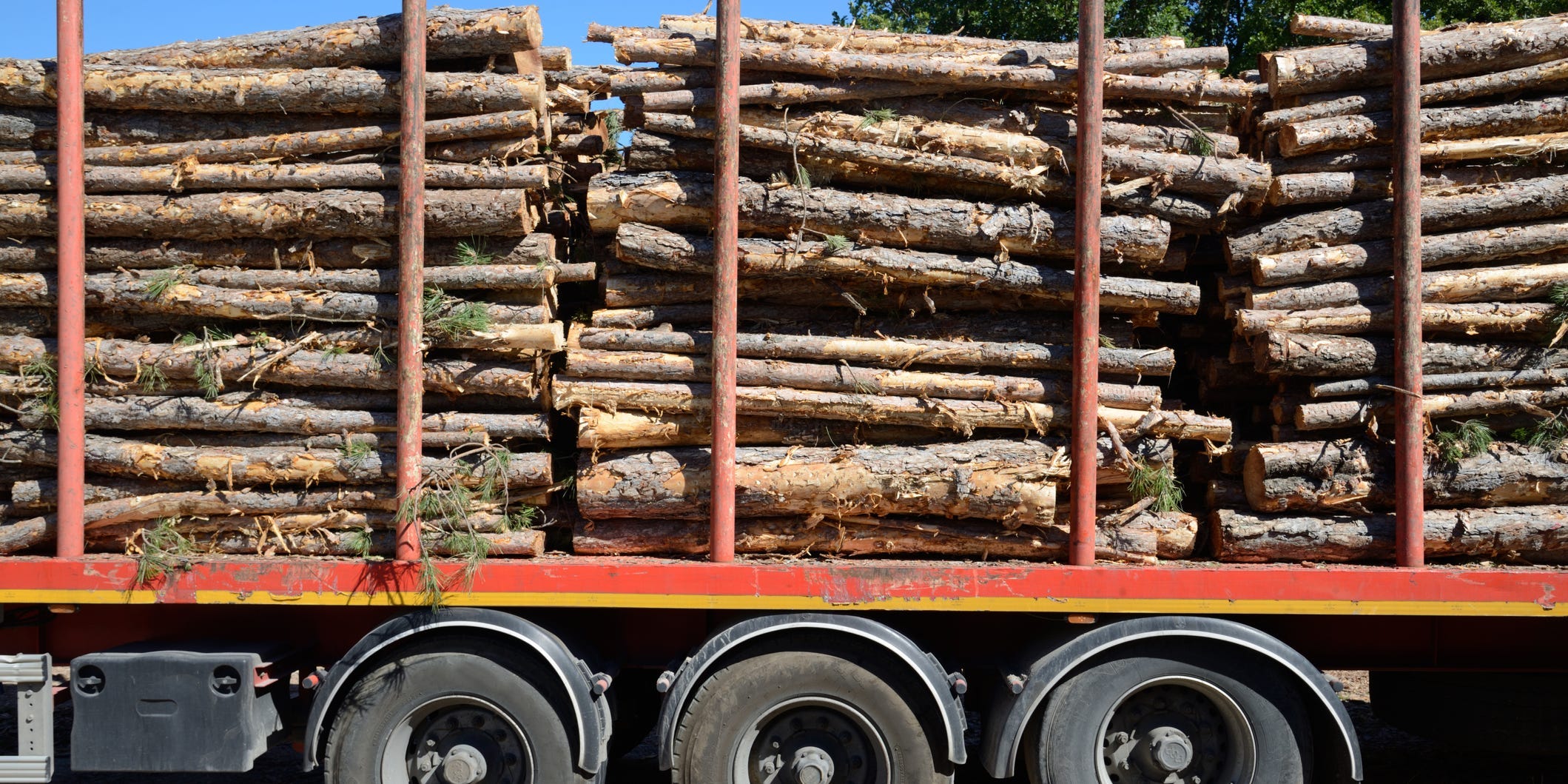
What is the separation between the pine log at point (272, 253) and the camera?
5.76 m

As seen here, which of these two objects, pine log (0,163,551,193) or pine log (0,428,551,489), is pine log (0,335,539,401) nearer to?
pine log (0,428,551,489)

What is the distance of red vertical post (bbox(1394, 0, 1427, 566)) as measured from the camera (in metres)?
5.41

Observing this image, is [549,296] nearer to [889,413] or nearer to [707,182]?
[707,182]

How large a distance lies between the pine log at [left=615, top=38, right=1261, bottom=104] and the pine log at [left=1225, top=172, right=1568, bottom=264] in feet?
2.79

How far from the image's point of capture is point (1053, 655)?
17.4 ft

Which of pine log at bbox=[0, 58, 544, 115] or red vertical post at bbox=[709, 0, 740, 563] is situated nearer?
red vertical post at bbox=[709, 0, 740, 563]

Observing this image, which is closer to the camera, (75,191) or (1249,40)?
(75,191)

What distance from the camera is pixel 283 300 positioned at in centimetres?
569

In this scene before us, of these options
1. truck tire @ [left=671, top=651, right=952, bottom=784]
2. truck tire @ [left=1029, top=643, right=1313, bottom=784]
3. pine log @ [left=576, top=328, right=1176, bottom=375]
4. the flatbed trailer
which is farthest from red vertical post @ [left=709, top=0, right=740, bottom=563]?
truck tire @ [left=1029, top=643, right=1313, bottom=784]

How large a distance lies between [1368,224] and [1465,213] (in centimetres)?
49

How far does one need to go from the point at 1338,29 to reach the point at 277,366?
614 centimetres

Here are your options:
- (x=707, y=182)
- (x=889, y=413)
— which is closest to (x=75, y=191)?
(x=707, y=182)

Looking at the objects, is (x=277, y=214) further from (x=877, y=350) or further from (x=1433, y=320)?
(x=1433, y=320)

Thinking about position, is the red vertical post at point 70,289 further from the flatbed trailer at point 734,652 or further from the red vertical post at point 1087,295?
the red vertical post at point 1087,295
